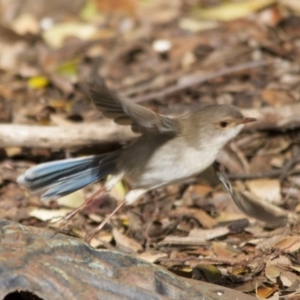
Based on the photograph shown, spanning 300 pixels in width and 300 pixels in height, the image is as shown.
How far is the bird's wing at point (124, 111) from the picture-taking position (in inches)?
186

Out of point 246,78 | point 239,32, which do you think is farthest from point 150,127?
point 239,32

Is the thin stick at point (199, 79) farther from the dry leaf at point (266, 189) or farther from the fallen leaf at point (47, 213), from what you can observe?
the fallen leaf at point (47, 213)

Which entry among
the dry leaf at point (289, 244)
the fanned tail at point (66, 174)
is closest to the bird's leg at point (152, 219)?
the fanned tail at point (66, 174)

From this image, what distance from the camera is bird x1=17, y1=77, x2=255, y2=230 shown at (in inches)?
205

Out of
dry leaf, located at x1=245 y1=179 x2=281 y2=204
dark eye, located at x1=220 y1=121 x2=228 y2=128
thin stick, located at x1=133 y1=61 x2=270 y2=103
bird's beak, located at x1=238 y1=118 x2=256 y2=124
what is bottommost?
dry leaf, located at x1=245 y1=179 x2=281 y2=204

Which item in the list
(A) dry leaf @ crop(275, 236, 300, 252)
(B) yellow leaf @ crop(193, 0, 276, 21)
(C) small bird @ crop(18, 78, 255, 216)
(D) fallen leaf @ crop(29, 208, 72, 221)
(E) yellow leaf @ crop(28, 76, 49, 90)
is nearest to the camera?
(A) dry leaf @ crop(275, 236, 300, 252)

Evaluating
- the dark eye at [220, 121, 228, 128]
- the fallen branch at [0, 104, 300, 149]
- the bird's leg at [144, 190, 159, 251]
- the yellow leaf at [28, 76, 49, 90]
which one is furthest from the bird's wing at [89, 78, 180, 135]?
the yellow leaf at [28, 76, 49, 90]

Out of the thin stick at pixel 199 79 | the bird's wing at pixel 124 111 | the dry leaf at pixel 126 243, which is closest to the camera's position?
the bird's wing at pixel 124 111

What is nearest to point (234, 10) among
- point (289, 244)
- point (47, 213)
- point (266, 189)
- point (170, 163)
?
point (266, 189)

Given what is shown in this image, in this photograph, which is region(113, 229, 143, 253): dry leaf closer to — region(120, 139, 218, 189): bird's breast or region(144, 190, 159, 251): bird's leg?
region(144, 190, 159, 251): bird's leg

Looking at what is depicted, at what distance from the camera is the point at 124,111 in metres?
4.82

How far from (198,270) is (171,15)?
17.3 feet

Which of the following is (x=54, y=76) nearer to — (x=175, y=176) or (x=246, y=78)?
(x=246, y=78)

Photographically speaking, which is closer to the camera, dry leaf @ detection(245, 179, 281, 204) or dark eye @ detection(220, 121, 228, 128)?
dark eye @ detection(220, 121, 228, 128)
